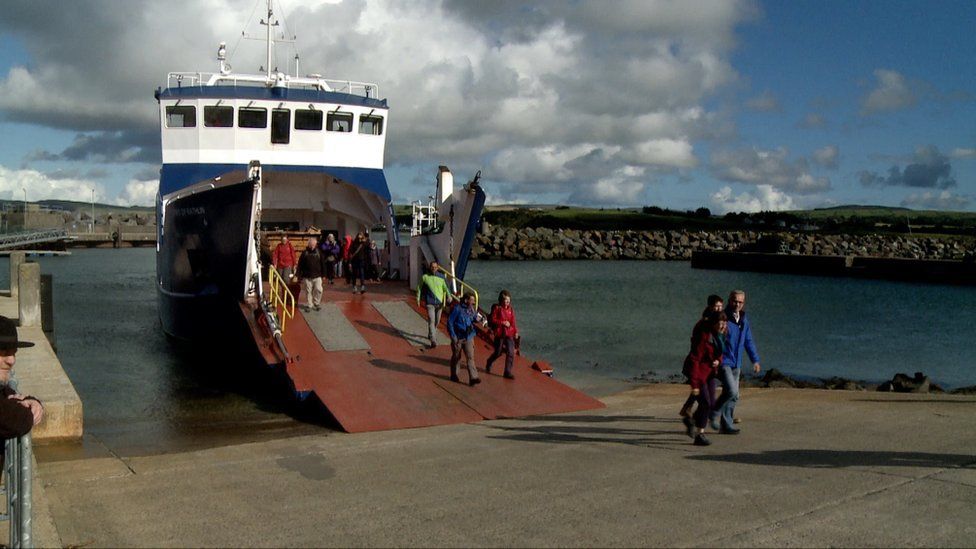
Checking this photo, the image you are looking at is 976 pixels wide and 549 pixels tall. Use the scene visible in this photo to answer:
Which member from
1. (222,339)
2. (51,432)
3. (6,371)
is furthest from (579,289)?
(6,371)

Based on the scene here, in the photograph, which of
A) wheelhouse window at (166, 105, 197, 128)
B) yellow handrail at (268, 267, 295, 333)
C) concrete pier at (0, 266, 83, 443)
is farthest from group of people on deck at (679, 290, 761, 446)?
wheelhouse window at (166, 105, 197, 128)

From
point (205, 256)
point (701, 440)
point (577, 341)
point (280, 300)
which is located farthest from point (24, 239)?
point (701, 440)

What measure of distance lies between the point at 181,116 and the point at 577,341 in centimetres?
1329

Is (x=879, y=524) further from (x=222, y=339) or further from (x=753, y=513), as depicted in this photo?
(x=222, y=339)

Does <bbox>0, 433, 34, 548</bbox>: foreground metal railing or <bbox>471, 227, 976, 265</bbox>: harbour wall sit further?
<bbox>471, 227, 976, 265</bbox>: harbour wall

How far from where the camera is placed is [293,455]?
8.49 m

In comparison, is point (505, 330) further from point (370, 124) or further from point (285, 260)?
point (370, 124)

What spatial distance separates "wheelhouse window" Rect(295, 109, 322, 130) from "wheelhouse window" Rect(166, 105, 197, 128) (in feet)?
7.34

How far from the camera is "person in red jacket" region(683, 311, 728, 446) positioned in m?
8.61

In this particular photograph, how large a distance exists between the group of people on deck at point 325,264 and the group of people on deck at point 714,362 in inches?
307

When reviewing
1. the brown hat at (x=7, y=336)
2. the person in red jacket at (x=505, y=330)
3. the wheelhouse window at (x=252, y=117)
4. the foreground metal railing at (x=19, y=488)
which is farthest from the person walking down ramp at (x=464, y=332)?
the wheelhouse window at (x=252, y=117)

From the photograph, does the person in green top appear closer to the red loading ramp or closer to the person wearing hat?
the red loading ramp

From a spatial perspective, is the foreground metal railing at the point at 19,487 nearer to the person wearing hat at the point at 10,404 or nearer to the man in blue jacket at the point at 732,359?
the person wearing hat at the point at 10,404

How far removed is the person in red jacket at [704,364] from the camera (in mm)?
8609
